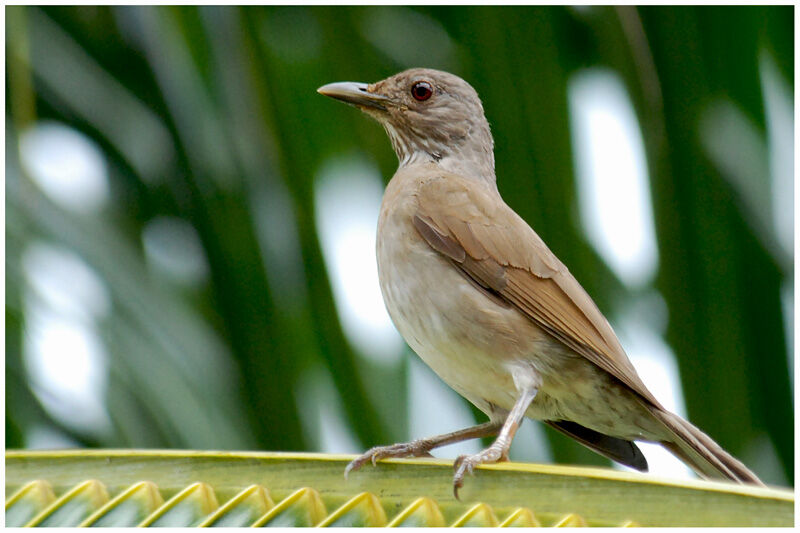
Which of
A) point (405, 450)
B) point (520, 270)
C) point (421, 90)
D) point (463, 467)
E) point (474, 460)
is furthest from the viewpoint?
point (421, 90)

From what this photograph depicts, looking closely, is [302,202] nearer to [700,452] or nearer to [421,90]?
[421,90]

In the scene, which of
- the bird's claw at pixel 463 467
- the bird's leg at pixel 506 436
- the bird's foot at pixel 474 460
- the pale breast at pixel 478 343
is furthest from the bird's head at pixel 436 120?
the bird's claw at pixel 463 467

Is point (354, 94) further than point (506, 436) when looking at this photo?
Yes

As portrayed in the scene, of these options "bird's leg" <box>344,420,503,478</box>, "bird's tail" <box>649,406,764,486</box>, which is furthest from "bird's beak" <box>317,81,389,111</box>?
"bird's tail" <box>649,406,764,486</box>

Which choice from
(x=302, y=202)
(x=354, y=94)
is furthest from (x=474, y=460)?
(x=354, y=94)

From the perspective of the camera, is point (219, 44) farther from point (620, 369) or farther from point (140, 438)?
point (620, 369)

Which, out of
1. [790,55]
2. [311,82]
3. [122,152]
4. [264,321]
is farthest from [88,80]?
[790,55]

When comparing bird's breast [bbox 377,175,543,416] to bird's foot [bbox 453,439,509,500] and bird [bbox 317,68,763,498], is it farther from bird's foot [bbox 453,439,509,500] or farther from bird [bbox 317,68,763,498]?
bird's foot [bbox 453,439,509,500]
